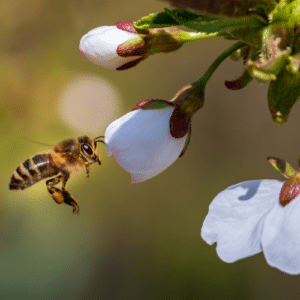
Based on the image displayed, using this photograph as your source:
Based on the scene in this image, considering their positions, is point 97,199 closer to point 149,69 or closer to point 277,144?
point 149,69

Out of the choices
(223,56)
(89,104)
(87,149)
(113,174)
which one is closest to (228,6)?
(223,56)

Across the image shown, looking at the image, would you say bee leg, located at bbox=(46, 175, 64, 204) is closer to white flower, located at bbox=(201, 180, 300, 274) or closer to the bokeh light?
white flower, located at bbox=(201, 180, 300, 274)

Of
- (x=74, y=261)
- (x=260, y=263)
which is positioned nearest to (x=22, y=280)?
(x=74, y=261)

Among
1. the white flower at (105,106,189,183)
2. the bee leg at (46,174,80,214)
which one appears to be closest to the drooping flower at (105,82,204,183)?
the white flower at (105,106,189,183)

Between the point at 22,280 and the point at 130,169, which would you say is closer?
the point at 130,169

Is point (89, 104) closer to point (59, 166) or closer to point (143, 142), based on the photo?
point (59, 166)

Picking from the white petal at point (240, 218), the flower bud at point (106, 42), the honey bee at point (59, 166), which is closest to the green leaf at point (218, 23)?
the flower bud at point (106, 42)
